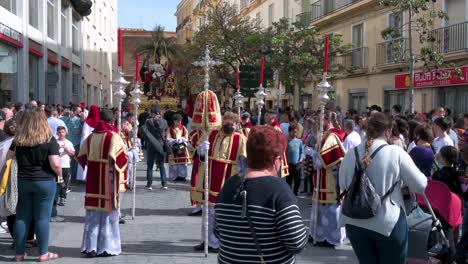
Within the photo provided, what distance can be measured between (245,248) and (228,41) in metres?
24.8

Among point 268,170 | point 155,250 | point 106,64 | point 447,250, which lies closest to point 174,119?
point 155,250

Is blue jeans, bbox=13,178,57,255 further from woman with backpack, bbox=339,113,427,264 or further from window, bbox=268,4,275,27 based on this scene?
window, bbox=268,4,275,27

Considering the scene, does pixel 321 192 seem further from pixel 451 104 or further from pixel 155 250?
pixel 451 104

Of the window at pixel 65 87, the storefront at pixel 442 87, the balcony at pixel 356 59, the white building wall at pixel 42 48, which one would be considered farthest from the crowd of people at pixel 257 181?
the window at pixel 65 87

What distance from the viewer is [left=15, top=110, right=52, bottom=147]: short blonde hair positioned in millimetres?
7059

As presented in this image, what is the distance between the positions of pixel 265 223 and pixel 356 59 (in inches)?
966

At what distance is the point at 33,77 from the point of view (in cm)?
2286

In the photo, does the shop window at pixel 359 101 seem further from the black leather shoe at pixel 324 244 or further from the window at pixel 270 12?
the black leather shoe at pixel 324 244

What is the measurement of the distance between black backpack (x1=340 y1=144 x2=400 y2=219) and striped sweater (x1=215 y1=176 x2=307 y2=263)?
3.81 ft

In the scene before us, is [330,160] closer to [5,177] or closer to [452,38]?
[5,177]

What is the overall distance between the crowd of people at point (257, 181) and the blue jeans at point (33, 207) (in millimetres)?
12

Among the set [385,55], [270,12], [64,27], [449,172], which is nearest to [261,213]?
[449,172]

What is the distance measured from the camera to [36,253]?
309 inches

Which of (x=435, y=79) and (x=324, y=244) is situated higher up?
(x=435, y=79)
